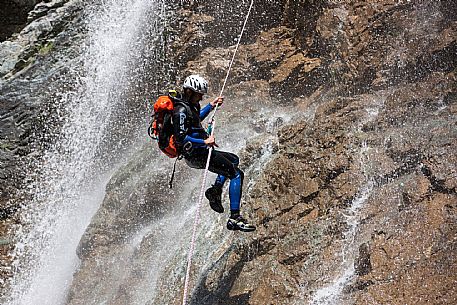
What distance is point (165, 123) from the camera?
7090 millimetres

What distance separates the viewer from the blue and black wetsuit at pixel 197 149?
22.7ft

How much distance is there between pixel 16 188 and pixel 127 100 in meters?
3.88

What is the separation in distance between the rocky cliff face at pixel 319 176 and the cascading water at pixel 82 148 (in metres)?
1.87

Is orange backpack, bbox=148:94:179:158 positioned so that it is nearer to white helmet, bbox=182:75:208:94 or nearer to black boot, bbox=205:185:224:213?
white helmet, bbox=182:75:208:94

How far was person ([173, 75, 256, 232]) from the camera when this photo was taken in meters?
6.94

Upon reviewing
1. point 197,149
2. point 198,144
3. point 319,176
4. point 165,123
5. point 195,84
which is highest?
point 195,84

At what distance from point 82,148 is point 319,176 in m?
8.28

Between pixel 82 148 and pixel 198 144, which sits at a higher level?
pixel 198 144

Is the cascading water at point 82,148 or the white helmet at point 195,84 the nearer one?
the white helmet at point 195,84

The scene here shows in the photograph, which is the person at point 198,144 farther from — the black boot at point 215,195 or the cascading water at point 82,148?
the cascading water at point 82,148

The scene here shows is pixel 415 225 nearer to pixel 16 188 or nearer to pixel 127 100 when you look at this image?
pixel 127 100

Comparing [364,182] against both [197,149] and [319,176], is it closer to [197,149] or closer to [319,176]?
[319,176]

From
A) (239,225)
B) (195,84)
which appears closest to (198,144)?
(195,84)

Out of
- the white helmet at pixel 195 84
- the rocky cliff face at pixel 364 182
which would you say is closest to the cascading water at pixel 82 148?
the rocky cliff face at pixel 364 182
